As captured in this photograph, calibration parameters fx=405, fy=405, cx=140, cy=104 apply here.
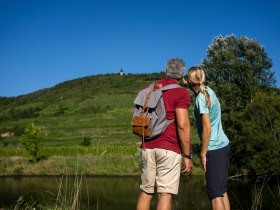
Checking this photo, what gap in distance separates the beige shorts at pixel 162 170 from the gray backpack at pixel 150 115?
200 mm

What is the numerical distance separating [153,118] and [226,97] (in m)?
25.8

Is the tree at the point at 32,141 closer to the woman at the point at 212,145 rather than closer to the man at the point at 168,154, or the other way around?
the man at the point at 168,154

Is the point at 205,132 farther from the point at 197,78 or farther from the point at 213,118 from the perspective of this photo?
the point at 197,78

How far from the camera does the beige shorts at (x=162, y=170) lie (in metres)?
3.99

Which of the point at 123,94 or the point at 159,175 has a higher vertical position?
the point at 123,94

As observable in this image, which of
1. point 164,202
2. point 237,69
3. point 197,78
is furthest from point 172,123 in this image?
point 237,69

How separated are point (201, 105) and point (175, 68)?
492 mm

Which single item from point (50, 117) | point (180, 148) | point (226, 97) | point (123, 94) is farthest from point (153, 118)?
point (123, 94)

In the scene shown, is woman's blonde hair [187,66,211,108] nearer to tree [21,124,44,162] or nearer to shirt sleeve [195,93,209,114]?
shirt sleeve [195,93,209,114]

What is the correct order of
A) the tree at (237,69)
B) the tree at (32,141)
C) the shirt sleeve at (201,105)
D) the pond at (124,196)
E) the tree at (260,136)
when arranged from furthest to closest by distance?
the tree at (32,141), the tree at (237,69), the tree at (260,136), the pond at (124,196), the shirt sleeve at (201,105)

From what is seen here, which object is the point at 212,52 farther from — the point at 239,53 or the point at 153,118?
the point at 153,118

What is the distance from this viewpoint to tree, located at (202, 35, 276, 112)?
29.1 m

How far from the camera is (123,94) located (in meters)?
80.6

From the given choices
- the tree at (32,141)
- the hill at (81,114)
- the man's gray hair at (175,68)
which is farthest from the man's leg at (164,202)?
the tree at (32,141)
